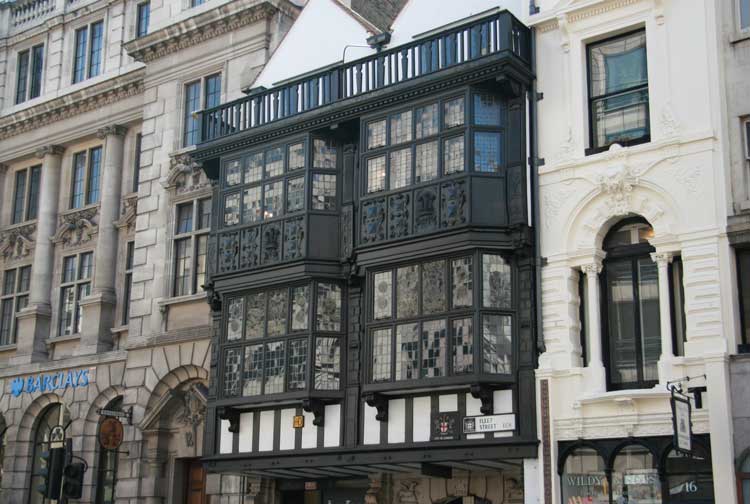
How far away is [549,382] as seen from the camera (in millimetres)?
21297

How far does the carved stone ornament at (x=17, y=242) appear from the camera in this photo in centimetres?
3722

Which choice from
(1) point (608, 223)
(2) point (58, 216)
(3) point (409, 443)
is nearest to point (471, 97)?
(1) point (608, 223)

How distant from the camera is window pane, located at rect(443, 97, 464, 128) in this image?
76.4 feet

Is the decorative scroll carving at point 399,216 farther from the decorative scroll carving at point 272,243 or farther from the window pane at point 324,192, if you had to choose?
the decorative scroll carving at point 272,243

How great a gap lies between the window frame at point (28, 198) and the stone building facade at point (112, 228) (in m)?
0.07

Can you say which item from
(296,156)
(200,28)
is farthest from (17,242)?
(296,156)

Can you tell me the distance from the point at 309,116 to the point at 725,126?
9.71 metres

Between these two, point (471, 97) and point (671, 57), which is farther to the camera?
point (471, 97)

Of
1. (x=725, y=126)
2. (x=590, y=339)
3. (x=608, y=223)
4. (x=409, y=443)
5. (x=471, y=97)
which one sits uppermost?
(x=471, y=97)

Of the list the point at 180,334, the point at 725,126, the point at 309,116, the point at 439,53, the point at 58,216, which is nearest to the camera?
the point at 725,126

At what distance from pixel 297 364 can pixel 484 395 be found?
16.4 feet

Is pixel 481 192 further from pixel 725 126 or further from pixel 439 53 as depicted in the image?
pixel 725 126

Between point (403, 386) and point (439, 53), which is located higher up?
point (439, 53)

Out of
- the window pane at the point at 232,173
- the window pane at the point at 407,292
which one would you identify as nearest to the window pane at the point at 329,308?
the window pane at the point at 407,292
